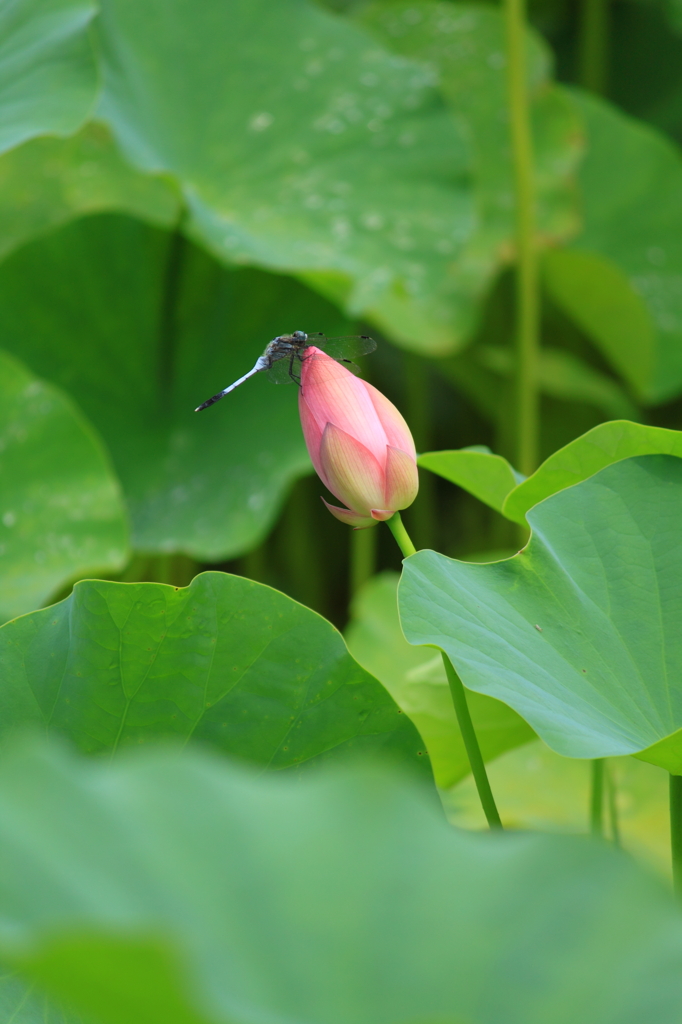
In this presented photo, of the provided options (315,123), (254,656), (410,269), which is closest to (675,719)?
(254,656)

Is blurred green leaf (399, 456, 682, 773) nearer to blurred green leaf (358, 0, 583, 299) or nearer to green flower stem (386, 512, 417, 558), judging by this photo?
green flower stem (386, 512, 417, 558)

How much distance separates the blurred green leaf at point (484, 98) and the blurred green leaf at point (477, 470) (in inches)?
42.8

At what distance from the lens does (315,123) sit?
1.40m

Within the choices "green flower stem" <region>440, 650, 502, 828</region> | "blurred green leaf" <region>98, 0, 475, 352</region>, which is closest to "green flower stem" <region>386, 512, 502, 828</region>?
"green flower stem" <region>440, 650, 502, 828</region>

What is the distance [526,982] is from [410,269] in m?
1.27

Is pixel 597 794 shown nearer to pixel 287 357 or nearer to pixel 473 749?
pixel 473 749

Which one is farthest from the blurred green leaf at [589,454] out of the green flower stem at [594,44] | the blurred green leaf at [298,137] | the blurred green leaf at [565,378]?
the green flower stem at [594,44]

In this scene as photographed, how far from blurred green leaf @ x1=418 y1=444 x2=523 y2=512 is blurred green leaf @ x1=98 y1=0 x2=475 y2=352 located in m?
0.63

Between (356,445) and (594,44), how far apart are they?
181 centimetres

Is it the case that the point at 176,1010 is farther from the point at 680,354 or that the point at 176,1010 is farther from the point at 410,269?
the point at 680,354

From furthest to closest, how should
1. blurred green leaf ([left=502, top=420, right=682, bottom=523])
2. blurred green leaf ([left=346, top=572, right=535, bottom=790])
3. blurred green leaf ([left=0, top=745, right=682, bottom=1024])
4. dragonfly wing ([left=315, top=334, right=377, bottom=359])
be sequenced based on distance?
dragonfly wing ([left=315, top=334, right=377, bottom=359]), blurred green leaf ([left=346, top=572, right=535, bottom=790]), blurred green leaf ([left=502, top=420, right=682, bottom=523]), blurred green leaf ([left=0, top=745, right=682, bottom=1024])

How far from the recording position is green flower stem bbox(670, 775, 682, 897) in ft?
1.65

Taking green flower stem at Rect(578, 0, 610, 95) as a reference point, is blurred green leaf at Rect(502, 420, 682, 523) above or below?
above

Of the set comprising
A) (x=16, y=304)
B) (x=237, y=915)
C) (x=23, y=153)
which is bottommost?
(x=16, y=304)
